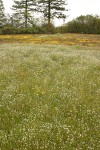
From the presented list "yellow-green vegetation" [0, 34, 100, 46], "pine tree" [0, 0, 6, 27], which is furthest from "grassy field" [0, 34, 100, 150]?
"pine tree" [0, 0, 6, 27]

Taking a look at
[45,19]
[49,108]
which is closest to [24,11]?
[45,19]

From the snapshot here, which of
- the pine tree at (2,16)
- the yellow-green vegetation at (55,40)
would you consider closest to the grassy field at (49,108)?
the yellow-green vegetation at (55,40)

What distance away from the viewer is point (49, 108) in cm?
992

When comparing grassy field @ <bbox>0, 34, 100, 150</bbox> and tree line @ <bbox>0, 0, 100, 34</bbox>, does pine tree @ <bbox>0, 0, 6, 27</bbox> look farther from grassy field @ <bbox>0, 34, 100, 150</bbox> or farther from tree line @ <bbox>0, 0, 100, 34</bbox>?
grassy field @ <bbox>0, 34, 100, 150</bbox>

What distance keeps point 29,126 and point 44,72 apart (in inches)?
314

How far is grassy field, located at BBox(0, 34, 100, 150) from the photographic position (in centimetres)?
753

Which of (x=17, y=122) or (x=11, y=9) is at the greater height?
(x=11, y=9)

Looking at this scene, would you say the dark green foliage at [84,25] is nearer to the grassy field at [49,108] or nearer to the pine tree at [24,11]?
the pine tree at [24,11]

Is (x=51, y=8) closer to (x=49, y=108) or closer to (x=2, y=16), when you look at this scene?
(x=2, y=16)

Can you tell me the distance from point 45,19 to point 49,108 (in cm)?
5044

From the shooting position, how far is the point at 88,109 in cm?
1000

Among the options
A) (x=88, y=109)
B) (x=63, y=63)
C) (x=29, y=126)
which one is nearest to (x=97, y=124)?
(x=88, y=109)

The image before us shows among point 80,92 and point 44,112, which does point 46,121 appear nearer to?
point 44,112

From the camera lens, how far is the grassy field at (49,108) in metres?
7.53
